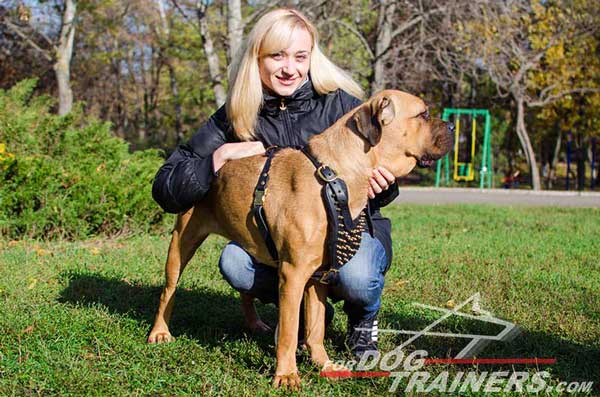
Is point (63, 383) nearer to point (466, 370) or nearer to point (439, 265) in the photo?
point (466, 370)

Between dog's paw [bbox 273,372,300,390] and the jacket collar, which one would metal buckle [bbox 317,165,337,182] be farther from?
dog's paw [bbox 273,372,300,390]

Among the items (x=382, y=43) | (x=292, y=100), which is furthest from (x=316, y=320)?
(x=382, y=43)

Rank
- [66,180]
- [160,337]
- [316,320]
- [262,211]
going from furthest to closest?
[66,180] < [160,337] < [316,320] < [262,211]

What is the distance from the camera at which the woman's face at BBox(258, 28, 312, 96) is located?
4039 millimetres

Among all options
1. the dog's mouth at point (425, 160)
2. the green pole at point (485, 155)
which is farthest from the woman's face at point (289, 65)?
the green pole at point (485, 155)

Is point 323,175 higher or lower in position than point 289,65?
lower

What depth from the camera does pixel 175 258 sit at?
13.7 feet

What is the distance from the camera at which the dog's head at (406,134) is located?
364 cm

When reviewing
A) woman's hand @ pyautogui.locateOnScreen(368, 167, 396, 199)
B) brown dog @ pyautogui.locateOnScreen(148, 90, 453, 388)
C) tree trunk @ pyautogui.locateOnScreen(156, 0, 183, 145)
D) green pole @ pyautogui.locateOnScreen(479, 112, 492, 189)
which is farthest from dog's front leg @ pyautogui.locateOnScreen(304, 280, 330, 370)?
tree trunk @ pyautogui.locateOnScreen(156, 0, 183, 145)

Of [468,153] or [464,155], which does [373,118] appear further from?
[464,155]

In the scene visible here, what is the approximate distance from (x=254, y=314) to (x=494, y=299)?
202 cm

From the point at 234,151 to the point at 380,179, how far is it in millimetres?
954

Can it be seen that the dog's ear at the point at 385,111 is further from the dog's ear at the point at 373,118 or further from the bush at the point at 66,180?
the bush at the point at 66,180

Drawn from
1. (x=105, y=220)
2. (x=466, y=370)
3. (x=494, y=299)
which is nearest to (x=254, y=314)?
(x=466, y=370)
